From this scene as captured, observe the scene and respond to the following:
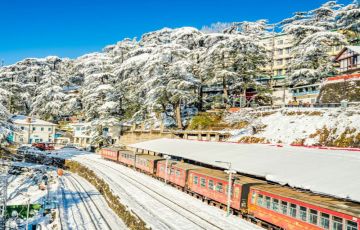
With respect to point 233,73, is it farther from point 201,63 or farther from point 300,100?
point 300,100

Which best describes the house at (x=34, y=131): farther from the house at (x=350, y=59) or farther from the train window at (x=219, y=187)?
the train window at (x=219, y=187)

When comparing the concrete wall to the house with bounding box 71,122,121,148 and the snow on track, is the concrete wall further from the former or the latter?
the snow on track

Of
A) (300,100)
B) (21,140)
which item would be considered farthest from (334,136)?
(21,140)

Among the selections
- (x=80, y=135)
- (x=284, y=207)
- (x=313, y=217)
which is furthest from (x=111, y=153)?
(x=313, y=217)

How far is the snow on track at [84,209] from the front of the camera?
2402 centimetres

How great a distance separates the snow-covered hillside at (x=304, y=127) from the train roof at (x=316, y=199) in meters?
15.1

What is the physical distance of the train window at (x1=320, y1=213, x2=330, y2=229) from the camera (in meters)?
17.1

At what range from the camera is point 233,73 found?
57906 millimetres

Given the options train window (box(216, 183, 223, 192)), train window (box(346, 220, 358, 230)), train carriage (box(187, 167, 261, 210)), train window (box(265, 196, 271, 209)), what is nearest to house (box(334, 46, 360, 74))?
train carriage (box(187, 167, 261, 210))

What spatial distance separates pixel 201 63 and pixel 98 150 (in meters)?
28.3

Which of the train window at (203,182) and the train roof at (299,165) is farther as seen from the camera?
the train window at (203,182)

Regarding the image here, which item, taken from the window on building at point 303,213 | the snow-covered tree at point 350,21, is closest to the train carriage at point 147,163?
the window on building at point 303,213

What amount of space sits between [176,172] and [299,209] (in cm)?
1746

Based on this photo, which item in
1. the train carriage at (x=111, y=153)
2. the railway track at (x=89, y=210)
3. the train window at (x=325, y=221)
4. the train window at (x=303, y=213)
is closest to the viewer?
the train window at (x=325, y=221)
